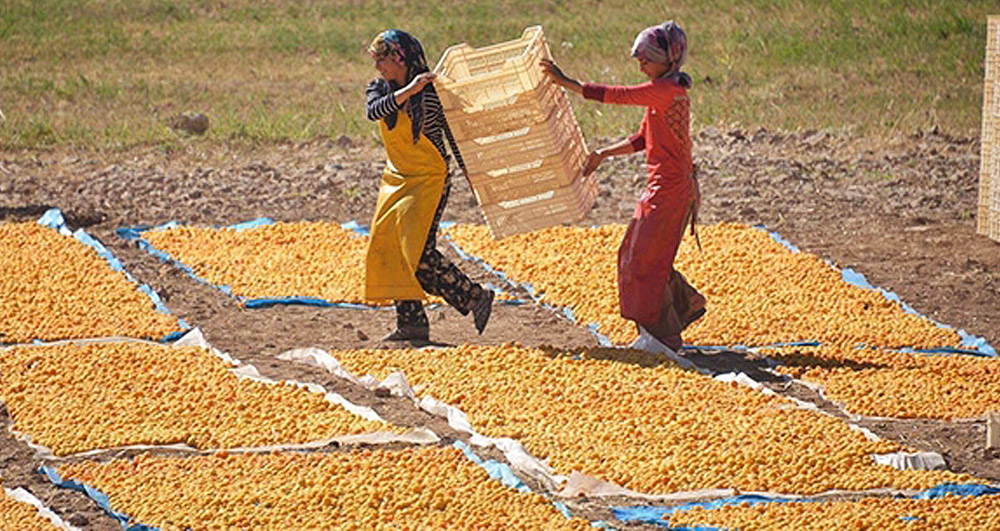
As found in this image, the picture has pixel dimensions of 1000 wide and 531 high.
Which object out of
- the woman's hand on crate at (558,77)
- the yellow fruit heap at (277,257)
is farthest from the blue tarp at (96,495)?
the yellow fruit heap at (277,257)

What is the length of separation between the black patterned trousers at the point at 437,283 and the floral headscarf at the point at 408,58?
0.38m

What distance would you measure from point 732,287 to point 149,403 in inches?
131

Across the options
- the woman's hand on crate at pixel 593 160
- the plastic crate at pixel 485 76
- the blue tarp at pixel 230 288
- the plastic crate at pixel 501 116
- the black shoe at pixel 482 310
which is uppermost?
the plastic crate at pixel 485 76

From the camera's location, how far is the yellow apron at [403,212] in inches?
278

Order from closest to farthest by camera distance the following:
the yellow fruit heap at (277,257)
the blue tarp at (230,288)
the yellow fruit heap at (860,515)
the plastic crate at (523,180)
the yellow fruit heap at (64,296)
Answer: the yellow fruit heap at (860,515) < the plastic crate at (523,180) < the yellow fruit heap at (64,296) < the blue tarp at (230,288) < the yellow fruit heap at (277,257)

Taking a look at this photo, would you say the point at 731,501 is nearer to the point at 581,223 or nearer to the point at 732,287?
the point at 732,287

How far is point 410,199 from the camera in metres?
7.09

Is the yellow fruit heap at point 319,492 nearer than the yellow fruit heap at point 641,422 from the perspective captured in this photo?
Yes

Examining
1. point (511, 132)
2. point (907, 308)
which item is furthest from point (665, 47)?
point (907, 308)

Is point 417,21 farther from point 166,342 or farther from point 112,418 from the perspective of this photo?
point 112,418

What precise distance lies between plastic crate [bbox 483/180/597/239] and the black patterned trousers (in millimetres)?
356

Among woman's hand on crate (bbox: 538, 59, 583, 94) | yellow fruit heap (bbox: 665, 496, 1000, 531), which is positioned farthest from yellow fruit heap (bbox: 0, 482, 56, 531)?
woman's hand on crate (bbox: 538, 59, 583, 94)

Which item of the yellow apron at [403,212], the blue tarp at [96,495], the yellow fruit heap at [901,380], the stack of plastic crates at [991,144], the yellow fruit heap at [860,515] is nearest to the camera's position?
the yellow fruit heap at [860,515]

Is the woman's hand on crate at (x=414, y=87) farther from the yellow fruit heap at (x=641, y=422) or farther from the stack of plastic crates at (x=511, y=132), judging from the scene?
the yellow fruit heap at (x=641, y=422)
